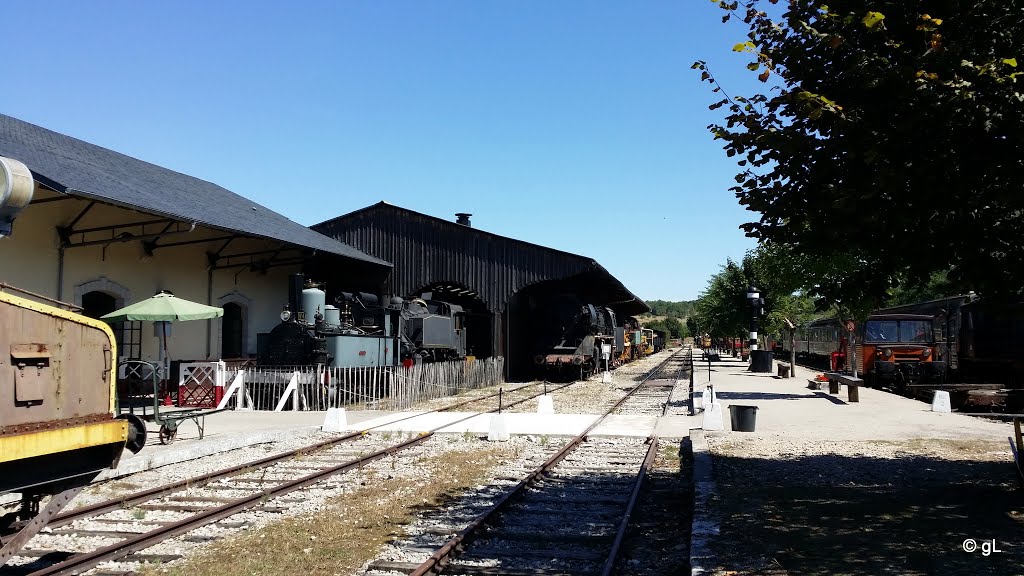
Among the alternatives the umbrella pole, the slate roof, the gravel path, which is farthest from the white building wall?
the gravel path

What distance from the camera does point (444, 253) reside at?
28.9 metres

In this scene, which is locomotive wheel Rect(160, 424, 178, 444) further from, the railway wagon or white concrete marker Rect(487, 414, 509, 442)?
the railway wagon

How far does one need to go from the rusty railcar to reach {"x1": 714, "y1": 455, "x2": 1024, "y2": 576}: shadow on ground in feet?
14.4

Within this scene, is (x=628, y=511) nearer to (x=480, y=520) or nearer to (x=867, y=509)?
(x=480, y=520)

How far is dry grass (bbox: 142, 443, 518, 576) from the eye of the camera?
5.76m

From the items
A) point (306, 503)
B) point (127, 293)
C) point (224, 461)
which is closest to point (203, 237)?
point (127, 293)

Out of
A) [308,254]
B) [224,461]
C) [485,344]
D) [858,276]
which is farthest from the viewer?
[485,344]

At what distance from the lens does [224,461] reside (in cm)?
1082

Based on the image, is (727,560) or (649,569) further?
(649,569)

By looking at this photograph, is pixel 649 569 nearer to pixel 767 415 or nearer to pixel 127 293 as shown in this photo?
pixel 767 415

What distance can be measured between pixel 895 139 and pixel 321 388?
1532 cm

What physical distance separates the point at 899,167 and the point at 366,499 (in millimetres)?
6054

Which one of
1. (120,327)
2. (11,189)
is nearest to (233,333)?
(120,327)

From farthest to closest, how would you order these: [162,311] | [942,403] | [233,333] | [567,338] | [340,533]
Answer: [567,338] → [233,333] → [942,403] → [162,311] → [340,533]
